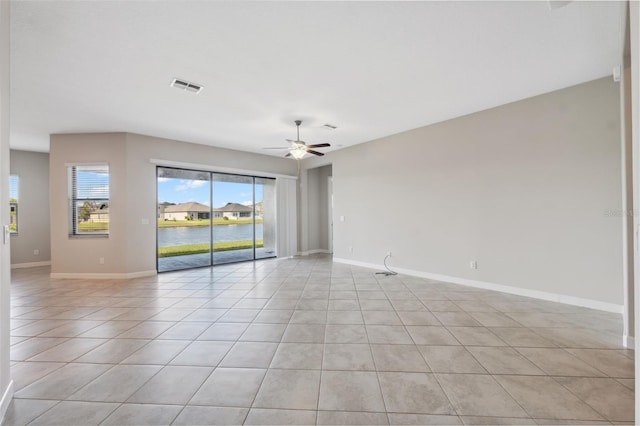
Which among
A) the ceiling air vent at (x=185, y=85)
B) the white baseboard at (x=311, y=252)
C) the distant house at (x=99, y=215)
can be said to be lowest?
the white baseboard at (x=311, y=252)

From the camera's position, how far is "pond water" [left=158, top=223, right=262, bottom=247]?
21.2 ft

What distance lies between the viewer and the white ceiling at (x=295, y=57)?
2.21 meters

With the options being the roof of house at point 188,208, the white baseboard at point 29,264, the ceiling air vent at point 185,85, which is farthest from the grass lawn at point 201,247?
the ceiling air vent at point 185,85

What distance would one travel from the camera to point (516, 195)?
403 cm

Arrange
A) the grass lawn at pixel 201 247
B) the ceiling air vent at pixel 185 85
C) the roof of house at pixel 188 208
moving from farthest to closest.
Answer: the grass lawn at pixel 201 247 → the roof of house at pixel 188 208 → the ceiling air vent at pixel 185 85

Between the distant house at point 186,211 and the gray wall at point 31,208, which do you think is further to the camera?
the gray wall at point 31,208

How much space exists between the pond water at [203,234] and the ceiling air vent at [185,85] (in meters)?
3.74

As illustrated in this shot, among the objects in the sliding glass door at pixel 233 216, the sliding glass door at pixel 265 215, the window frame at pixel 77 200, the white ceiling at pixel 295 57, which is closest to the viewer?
the white ceiling at pixel 295 57

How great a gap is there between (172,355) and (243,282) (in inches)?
101

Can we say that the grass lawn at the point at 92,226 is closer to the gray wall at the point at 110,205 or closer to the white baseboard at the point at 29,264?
the gray wall at the point at 110,205

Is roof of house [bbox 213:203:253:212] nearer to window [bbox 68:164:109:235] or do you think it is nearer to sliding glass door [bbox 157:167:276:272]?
sliding glass door [bbox 157:167:276:272]

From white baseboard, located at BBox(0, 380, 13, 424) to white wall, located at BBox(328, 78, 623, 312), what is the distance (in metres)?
5.40

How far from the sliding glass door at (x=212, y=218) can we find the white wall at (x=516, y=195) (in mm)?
3447

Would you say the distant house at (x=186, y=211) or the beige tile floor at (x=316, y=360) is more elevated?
the distant house at (x=186, y=211)
